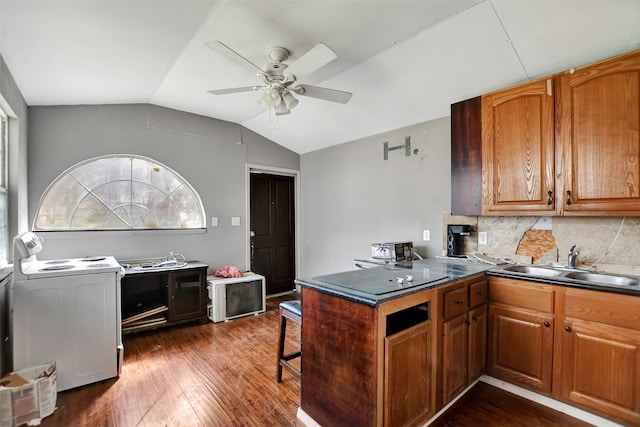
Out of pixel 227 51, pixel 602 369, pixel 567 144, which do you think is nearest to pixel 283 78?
pixel 227 51

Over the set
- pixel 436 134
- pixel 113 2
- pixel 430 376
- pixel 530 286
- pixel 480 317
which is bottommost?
pixel 430 376

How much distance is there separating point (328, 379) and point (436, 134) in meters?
2.57

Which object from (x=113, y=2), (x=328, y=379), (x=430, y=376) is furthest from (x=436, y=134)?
(x=113, y=2)

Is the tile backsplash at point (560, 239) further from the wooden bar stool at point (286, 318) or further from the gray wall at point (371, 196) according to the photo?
the wooden bar stool at point (286, 318)

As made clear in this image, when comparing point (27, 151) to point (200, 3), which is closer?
point (200, 3)

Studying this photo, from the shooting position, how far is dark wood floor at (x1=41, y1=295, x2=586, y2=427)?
6.38ft

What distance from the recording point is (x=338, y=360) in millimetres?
1657

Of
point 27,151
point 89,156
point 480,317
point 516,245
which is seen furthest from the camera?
point 89,156

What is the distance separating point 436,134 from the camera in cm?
318

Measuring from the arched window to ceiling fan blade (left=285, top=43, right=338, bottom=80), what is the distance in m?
2.53

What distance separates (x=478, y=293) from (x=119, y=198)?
12.5 ft

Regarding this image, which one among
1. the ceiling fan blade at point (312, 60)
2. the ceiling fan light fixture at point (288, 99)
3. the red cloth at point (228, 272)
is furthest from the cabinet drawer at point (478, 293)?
the red cloth at point (228, 272)

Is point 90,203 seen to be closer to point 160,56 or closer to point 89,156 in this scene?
point 89,156

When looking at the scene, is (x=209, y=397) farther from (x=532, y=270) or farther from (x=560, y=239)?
(x=560, y=239)
